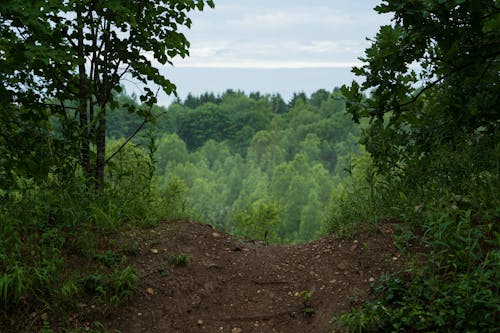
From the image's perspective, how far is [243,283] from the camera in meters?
5.64

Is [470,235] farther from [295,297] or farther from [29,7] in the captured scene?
[29,7]

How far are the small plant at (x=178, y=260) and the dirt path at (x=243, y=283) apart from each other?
4 centimetres

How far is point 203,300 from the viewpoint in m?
5.27

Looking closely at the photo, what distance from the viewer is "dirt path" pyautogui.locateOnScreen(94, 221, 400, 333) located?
16.1 feet

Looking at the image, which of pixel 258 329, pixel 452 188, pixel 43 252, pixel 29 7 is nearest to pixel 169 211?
pixel 43 252

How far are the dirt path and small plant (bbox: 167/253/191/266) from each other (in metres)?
0.04

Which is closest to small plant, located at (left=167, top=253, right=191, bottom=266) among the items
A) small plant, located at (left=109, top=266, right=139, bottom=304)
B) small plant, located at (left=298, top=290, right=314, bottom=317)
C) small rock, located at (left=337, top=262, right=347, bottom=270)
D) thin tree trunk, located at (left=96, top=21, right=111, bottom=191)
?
small plant, located at (left=109, top=266, right=139, bottom=304)

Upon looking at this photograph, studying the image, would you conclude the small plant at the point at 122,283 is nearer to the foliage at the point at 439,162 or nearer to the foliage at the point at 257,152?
the foliage at the point at 439,162

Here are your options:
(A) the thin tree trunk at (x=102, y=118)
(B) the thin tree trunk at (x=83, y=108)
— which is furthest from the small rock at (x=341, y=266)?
(B) the thin tree trunk at (x=83, y=108)

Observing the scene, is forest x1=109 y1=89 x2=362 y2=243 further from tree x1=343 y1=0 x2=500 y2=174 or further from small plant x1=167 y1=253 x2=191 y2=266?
small plant x1=167 y1=253 x2=191 y2=266

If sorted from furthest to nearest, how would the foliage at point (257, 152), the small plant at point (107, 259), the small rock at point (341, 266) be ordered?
the foliage at point (257, 152) → the small rock at point (341, 266) → the small plant at point (107, 259)

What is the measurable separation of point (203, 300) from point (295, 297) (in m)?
0.99

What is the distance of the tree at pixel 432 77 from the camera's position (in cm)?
479

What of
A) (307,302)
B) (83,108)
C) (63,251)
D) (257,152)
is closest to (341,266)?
(307,302)
